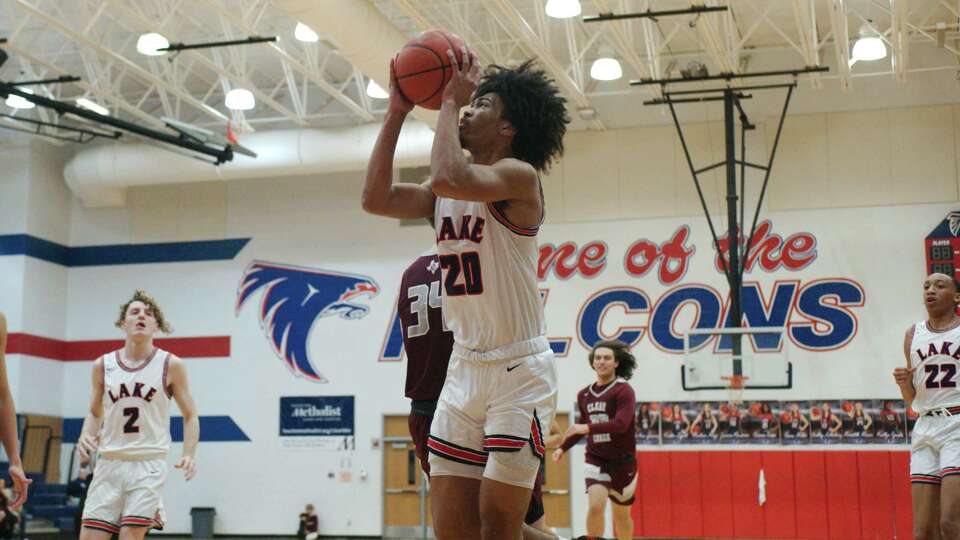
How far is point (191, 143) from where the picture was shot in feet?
61.2

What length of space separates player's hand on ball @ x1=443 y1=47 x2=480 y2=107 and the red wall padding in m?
14.8

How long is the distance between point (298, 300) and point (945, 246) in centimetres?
1103

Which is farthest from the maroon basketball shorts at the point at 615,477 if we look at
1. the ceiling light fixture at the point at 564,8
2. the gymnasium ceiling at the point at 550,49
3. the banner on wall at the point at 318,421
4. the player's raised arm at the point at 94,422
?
the banner on wall at the point at 318,421

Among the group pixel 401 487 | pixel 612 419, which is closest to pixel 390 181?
pixel 612 419

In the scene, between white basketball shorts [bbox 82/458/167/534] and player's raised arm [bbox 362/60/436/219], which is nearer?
player's raised arm [bbox 362/60/436/219]

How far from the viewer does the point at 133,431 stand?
25.2 feet

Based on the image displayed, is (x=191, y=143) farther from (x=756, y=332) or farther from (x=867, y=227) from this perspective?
(x=867, y=227)

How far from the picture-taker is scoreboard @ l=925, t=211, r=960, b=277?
1797 cm

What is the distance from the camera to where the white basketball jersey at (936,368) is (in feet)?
27.6

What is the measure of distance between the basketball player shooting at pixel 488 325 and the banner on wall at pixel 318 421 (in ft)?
51.6

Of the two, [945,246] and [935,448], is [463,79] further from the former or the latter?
[945,246]

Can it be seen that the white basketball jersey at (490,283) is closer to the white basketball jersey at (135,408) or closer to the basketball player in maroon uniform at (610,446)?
the white basketball jersey at (135,408)

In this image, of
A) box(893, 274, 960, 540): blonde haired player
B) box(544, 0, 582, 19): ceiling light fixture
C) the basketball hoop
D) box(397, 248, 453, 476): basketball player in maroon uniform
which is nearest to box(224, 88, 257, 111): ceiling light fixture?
box(544, 0, 582, 19): ceiling light fixture

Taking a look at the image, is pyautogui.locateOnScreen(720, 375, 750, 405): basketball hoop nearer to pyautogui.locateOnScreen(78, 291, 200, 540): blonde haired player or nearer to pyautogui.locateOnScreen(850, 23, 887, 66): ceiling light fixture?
pyautogui.locateOnScreen(850, 23, 887, 66): ceiling light fixture
